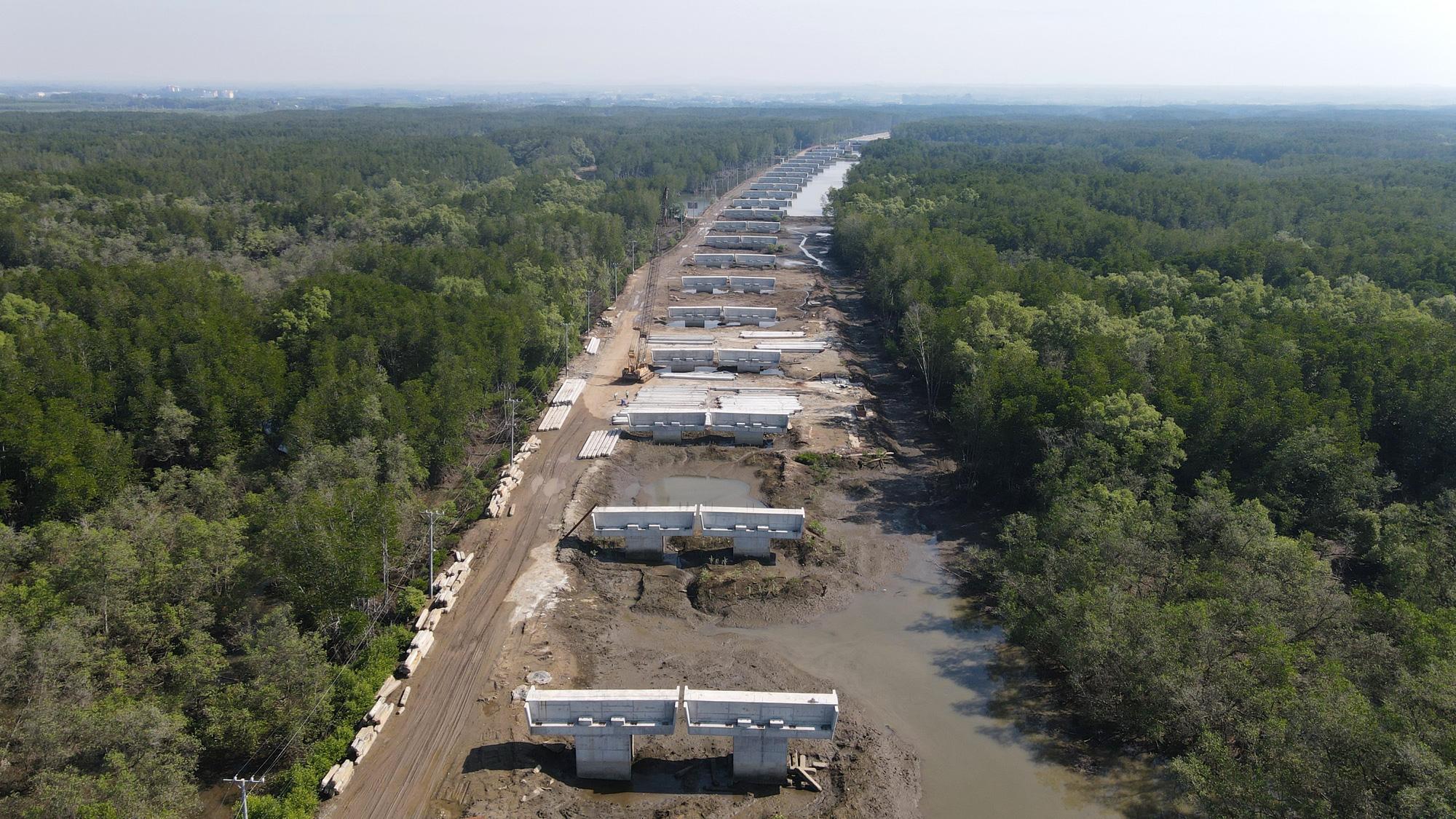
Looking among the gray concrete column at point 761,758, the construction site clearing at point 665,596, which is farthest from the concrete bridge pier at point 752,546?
the gray concrete column at point 761,758

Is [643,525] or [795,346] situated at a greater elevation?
[795,346]

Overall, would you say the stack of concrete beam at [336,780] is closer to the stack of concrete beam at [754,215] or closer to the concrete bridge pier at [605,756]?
the concrete bridge pier at [605,756]

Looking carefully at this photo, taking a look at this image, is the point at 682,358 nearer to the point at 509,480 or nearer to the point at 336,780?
the point at 509,480

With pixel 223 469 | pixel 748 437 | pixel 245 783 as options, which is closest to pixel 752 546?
pixel 748 437

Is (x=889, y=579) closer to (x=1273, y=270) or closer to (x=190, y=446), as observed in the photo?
(x=190, y=446)

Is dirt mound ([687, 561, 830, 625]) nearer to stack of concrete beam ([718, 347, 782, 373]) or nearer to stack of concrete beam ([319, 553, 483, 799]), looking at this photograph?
stack of concrete beam ([319, 553, 483, 799])

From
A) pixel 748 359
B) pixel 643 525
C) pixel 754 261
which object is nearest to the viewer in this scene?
pixel 643 525

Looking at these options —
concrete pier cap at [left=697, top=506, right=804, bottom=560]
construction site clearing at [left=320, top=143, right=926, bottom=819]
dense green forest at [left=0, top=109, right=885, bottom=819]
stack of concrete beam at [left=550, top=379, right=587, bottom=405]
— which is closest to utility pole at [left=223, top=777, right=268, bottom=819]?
dense green forest at [left=0, top=109, right=885, bottom=819]
